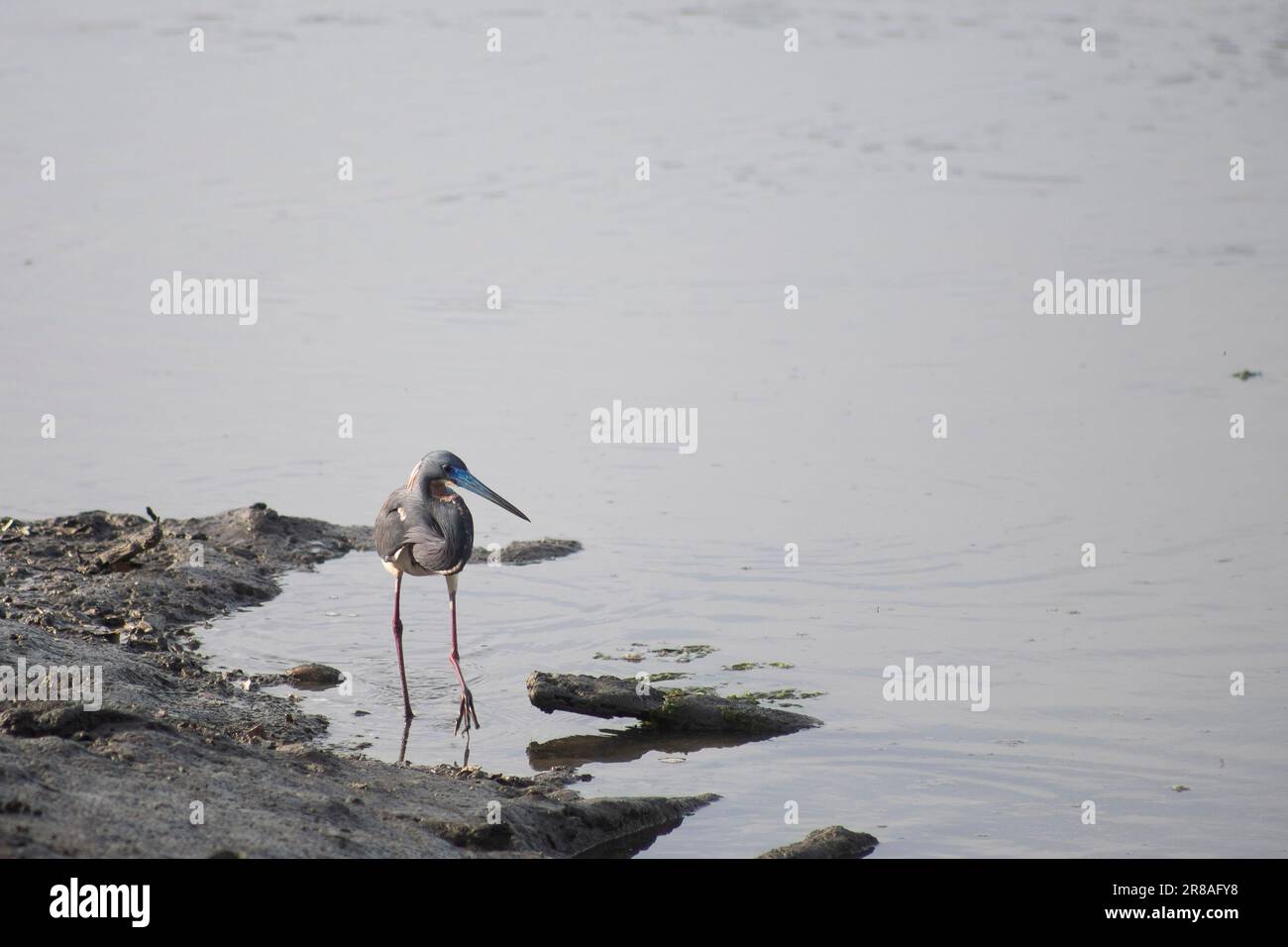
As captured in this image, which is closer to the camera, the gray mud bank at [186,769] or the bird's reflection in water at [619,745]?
the gray mud bank at [186,769]

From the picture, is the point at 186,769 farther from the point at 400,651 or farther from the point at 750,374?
the point at 750,374

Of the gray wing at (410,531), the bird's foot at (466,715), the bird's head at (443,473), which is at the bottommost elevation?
the bird's foot at (466,715)

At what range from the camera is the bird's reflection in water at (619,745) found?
8.39 m

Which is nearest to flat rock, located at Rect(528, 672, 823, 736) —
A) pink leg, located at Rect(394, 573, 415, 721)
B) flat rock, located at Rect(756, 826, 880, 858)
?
pink leg, located at Rect(394, 573, 415, 721)

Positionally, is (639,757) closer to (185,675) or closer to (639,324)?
(185,675)

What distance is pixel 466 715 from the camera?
8703 mm

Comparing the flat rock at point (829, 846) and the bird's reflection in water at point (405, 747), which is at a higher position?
the bird's reflection in water at point (405, 747)

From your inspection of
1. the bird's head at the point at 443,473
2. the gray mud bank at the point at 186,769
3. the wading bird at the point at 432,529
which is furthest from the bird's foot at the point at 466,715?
the bird's head at the point at 443,473

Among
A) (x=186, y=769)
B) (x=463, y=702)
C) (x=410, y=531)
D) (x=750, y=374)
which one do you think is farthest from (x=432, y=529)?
(x=750, y=374)

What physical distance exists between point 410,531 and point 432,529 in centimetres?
15

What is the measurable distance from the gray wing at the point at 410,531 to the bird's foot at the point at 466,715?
740 mm

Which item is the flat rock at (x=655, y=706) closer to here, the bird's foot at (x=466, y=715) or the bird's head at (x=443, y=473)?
the bird's foot at (x=466, y=715)

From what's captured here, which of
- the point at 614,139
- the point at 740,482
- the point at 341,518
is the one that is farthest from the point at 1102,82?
the point at 341,518

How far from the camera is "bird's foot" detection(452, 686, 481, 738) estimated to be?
8570 mm
